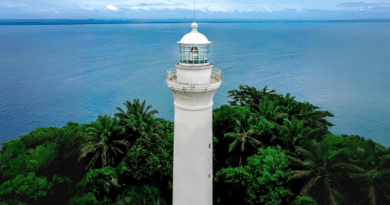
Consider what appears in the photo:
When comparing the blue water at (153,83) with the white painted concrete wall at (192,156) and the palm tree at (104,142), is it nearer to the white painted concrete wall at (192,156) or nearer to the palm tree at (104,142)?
the palm tree at (104,142)

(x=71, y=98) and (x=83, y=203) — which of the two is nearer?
(x=83, y=203)

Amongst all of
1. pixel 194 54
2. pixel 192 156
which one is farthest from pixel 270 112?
pixel 194 54

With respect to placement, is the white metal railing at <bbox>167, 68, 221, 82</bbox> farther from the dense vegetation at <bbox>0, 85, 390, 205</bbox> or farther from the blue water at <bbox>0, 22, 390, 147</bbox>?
the blue water at <bbox>0, 22, 390, 147</bbox>

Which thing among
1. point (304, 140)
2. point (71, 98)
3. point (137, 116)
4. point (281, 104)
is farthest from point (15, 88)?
point (304, 140)

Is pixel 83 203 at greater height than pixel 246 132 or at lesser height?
lesser

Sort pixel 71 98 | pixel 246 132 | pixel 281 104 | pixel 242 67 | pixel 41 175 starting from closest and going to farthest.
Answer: pixel 41 175 < pixel 246 132 < pixel 281 104 < pixel 71 98 < pixel 242 67

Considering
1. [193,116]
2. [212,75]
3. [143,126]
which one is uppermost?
[212,75]

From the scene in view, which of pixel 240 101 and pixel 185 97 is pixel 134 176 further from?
pixel 240 101

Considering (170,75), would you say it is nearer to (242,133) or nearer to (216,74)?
(216,74)
